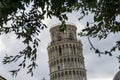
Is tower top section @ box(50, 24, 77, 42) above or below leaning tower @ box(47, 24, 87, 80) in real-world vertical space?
above

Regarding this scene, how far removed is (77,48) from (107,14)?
69.3 meters

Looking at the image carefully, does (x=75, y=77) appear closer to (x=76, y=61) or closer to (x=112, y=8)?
(x=76, y=61)

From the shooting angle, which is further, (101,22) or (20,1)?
(101,22)

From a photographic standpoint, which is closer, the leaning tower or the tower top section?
the leaning tower

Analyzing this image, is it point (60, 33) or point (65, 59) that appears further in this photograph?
point (60, 33)

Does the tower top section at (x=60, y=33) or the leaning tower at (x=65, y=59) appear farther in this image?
the tower top section at (x=60, y=33)

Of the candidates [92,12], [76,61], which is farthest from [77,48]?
[92,12]

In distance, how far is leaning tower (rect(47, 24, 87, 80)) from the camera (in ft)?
248

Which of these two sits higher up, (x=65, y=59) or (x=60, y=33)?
(x=60, y=33)

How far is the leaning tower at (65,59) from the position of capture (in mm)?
75625

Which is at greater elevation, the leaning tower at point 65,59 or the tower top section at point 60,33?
the tower top section at point 60,33

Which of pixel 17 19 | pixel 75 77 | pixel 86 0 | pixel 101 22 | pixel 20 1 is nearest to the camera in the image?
pixel 20 1

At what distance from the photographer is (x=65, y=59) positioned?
76188mm

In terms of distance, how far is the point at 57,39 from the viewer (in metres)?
79.1
